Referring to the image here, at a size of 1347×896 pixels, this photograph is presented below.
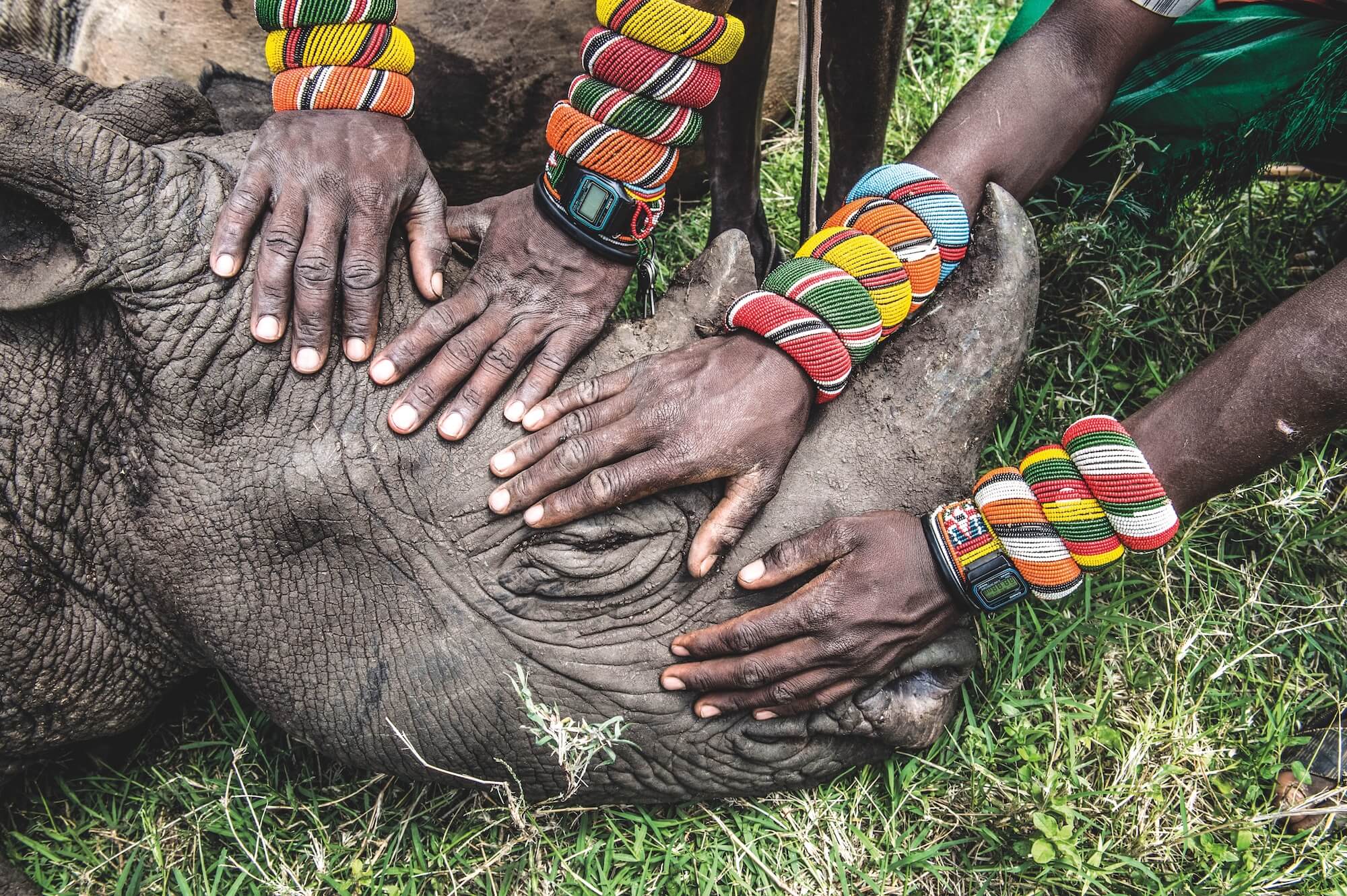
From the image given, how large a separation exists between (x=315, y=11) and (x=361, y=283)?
23.7 inches

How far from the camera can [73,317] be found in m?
2.01

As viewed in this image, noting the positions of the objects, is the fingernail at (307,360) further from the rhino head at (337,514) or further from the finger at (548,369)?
the finger at (548,369)

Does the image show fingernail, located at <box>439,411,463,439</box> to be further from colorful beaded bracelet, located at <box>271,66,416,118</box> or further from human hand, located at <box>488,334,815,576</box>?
colorful beaded bracelet, located at <box>271,66,416,118</box>

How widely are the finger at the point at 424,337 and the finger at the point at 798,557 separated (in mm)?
740

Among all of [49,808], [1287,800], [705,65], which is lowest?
[49,808]

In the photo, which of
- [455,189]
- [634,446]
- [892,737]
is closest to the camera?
[634,446]

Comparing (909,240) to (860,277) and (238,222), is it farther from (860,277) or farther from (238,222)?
(238,222)

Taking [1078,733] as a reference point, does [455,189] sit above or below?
above

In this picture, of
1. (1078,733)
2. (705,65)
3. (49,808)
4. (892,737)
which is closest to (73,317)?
(49,808)

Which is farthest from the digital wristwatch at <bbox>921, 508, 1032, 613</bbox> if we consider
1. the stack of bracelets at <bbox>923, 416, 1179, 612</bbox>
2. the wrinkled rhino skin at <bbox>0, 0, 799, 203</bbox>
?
the wrinkled rhino skin at <bbox>0, 0, 799, 203</bbox>

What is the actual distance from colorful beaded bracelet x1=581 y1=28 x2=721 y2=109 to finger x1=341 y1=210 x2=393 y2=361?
0.55 meters

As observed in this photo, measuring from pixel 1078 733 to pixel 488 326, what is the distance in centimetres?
161

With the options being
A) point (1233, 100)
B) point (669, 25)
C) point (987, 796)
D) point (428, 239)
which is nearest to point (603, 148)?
point (669, 25)

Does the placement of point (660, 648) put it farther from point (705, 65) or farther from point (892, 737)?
point (705, 65)
